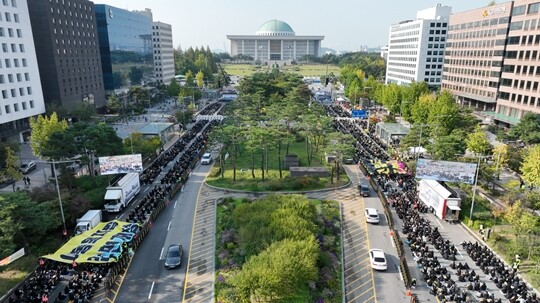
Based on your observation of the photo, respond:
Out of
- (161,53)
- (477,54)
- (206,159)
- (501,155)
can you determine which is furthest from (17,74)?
(477,54)

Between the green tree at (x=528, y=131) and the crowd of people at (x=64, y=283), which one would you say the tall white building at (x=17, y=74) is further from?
the green tree at (x=528, y=131)

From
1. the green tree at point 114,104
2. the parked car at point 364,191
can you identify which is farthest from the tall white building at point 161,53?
the parked car at point 364,191

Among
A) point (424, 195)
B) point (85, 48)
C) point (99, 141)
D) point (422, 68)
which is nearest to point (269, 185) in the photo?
point (424, 195)

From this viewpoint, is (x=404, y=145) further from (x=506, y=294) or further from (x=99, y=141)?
(x=99, y=141)

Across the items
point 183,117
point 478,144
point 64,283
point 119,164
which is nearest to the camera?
point 64,283

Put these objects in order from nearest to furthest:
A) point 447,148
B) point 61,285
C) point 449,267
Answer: point 61,285 < point 449,267 < point 447,148

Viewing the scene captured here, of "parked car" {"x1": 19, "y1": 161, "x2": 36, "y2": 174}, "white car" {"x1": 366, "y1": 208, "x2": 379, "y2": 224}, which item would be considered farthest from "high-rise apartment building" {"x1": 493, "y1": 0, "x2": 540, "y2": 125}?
"parked car" {"x1": 19, "y1": 161, "x2": 36, "y2": 174}

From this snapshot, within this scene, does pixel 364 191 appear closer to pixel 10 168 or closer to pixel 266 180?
pixel 266 180
